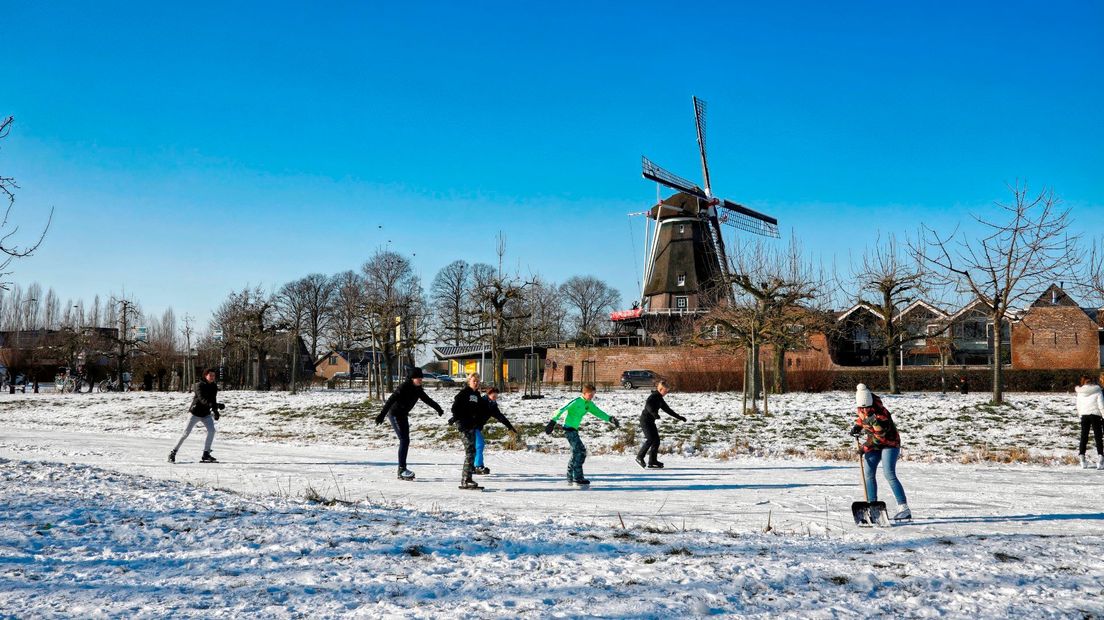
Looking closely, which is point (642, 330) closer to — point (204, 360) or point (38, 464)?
point (204, 360)

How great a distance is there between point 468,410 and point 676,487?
346cm

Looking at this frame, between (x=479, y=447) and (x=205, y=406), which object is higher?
(x=205, y=406)

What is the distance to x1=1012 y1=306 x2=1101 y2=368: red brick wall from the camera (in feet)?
162

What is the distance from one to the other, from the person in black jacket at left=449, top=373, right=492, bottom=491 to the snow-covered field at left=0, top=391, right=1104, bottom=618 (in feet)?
1.06

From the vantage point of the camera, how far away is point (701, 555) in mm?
6812

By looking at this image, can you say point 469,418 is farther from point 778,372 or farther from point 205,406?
point 778,372

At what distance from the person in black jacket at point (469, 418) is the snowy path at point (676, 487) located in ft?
1.32

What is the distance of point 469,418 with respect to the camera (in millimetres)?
12469

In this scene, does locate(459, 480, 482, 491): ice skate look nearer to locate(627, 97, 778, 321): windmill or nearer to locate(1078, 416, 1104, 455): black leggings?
locate(1078, 416, 1104, 455): black leggings

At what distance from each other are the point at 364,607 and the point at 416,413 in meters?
22.3

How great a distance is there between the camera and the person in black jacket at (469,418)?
12.0 m

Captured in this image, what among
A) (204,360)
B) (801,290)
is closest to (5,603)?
(801,290)

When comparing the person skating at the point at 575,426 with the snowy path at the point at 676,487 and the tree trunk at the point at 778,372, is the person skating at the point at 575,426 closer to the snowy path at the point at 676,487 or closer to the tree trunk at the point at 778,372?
the snowy path at the point at 676,487

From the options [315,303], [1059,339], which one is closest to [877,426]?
[1059,339]
